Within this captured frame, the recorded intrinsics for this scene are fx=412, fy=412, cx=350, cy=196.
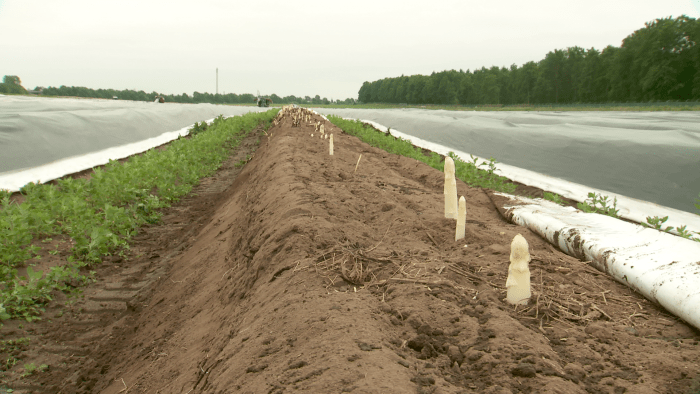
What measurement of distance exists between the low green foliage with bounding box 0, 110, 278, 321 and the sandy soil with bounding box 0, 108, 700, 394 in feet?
0.74

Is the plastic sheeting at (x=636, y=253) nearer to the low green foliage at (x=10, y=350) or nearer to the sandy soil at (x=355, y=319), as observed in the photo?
the sandy soil at (x=355, y=319)

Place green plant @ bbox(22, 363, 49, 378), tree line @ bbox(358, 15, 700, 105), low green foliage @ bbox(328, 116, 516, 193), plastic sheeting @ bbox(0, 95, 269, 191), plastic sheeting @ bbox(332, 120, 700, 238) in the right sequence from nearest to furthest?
green plant @ bbox(22, 363, 49, 378), plastic sheeting @ bbox(332, 120, 700, 238), low green foliage @ bbox(328, 116, 516, 193), plastic sheeting @ bbox(0, 95, 269, 191), tree line @ bbox(358, 15, 700, 105)

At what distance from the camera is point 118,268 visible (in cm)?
443

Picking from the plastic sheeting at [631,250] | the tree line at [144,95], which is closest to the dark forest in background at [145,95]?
the tree line at [144,95]

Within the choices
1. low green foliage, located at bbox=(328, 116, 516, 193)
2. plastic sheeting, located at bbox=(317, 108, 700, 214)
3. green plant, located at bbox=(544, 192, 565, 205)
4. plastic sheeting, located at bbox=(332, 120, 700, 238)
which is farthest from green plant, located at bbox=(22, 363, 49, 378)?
plastic sheeting, located at bbox=(317, 108, 700, 214)

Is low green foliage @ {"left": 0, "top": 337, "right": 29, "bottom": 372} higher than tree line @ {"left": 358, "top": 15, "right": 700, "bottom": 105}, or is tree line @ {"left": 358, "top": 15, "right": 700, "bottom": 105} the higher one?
tree line @ {"left": 358, "top": 15, "right": 700, "bottom": 105}

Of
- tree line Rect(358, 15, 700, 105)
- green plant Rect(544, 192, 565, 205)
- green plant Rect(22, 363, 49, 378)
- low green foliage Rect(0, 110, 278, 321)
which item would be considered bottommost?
green plant Rect(22, 363, 49, 378)

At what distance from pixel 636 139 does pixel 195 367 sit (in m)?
7.22

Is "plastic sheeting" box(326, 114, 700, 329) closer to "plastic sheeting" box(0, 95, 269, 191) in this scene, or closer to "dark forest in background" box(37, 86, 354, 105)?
"plastic sheeting" box(0, 95, 269, 191)

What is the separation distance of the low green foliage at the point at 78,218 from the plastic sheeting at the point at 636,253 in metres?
4.13

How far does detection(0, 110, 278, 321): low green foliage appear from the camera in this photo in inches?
136

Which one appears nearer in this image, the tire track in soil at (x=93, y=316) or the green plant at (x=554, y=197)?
the tire track in soil at (x=93, y=316)

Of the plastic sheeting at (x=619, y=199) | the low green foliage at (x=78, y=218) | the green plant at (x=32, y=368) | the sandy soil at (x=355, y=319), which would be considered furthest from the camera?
the plastic sheeting at (x=619, y=199)

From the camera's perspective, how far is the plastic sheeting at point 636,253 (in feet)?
6.77
